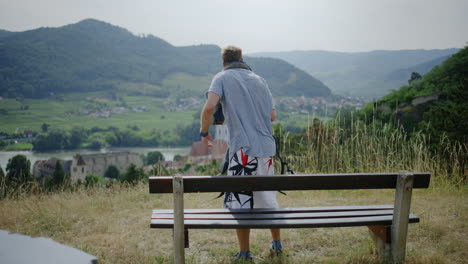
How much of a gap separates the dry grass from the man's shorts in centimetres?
45

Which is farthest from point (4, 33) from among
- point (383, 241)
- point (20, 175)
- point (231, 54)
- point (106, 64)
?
point (383, 241)

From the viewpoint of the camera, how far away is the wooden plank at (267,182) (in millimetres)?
1938

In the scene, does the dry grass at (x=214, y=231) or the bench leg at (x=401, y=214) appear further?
the dry grass at (x=214, y=231)

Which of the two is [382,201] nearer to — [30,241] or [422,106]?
[30,241]

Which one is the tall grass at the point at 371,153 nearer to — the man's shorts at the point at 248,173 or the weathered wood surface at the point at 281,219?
the weathered wood surface at the point at 281,219

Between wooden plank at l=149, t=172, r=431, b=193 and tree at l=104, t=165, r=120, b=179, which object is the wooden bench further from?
tree at l=104, t=165, r=120, b=179

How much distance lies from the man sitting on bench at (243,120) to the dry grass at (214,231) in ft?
1.69

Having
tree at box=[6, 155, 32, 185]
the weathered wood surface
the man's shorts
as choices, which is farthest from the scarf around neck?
tree at box=[6, 155, 32, 185]

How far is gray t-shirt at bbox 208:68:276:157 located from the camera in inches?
92.6

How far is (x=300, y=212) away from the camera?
236 cm

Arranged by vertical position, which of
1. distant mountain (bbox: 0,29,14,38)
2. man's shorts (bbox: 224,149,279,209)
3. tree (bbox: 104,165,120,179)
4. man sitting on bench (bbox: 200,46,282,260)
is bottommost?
tree (bbox: 104,165,120,179)

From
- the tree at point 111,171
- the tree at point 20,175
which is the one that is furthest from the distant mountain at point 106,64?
the tree at point 20,175

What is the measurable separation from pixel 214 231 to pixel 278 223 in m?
1.43

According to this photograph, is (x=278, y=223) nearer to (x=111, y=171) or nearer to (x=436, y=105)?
(x=436, y=105)
